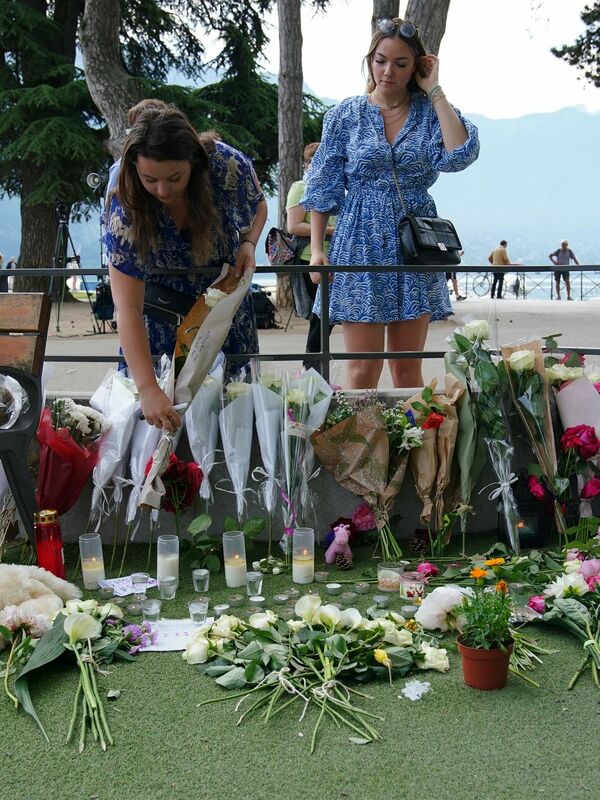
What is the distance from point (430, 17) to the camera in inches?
314

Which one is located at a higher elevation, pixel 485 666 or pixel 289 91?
pixel 289 91

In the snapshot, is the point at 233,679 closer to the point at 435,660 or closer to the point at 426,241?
the point at 435,660

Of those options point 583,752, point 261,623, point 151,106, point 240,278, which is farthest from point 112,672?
point 151,106

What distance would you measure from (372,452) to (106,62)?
10.1m

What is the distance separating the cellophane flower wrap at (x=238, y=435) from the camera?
323 cm

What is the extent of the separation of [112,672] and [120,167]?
163 cm

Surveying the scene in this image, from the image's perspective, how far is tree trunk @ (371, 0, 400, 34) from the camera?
367 inches

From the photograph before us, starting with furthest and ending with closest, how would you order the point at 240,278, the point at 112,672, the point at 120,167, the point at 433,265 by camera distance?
the point at 433,265 → the point at 240,278 → the point at 120,167 → the point at 112,672

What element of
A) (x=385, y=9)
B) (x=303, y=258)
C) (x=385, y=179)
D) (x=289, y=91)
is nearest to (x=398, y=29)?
(x=385, y=179)

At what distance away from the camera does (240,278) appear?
3.17 metres

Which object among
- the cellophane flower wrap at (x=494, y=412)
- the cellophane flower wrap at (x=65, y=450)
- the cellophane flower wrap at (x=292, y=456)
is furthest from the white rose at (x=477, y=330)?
the cellophane flower wrap at (x=65, y=450)

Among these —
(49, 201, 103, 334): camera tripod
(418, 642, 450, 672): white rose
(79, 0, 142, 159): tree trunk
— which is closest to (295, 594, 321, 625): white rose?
(418, 642, 450, 672): white rose

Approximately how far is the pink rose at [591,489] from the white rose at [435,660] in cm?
112

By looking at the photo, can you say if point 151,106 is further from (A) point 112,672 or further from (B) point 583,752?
(B) point 583,752
